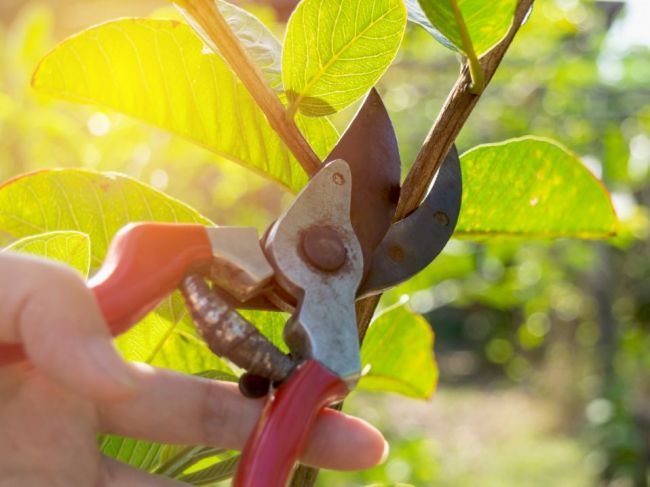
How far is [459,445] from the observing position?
279 inches

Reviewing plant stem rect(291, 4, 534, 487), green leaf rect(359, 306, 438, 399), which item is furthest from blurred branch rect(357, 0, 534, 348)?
green leaf rect(359, 306, 438, 399)

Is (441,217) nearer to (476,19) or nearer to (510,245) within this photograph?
(476,19)

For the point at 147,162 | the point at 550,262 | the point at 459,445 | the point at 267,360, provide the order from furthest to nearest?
the point at 459,445
the point at 550,262
the point at 147,162
the point at 267,360

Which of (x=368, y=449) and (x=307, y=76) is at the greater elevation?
(x=307, y=76)

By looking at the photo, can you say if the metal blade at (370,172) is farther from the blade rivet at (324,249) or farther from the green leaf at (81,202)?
the green leaf at (81,202)

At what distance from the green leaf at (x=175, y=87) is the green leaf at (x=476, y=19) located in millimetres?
181

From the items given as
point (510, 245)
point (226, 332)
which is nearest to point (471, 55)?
point (226, 332)

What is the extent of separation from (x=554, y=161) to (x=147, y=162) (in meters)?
0.94

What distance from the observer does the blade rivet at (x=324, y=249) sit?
73 cm

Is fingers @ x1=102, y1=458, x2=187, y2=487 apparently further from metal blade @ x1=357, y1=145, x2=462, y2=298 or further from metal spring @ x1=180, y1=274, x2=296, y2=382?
metal blade @ x1=357, y1=145, x2=462, y2=298

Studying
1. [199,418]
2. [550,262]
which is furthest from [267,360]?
[550,262]

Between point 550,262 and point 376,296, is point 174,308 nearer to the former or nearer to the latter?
point 376,296

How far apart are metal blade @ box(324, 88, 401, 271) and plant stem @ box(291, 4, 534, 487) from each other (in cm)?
2

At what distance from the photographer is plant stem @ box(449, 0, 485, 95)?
679mm
